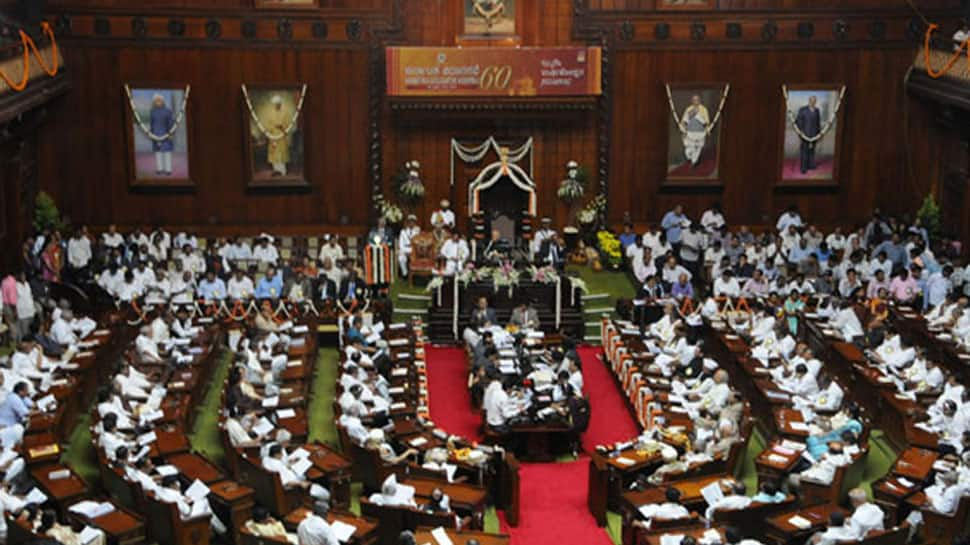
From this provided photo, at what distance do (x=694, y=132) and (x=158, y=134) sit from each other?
42.7ft

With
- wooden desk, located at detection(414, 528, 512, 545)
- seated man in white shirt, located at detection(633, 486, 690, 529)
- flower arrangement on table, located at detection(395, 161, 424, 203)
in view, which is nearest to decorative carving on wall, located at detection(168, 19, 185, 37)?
flower arrangement on table, located at detection(395, 161, 424, 203)

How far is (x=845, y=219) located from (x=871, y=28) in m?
4.73

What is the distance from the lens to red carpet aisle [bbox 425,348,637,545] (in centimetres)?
1731

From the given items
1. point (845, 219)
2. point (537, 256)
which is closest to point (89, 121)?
point (537, 256)

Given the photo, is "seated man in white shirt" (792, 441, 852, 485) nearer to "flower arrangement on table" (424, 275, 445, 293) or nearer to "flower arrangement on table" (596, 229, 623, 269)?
"flower arrangement on table" (424, 275, 445, 293)

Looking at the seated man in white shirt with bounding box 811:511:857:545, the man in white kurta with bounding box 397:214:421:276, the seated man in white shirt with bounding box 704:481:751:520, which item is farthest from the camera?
the man in white kurta with bounding box 397:214:421:276

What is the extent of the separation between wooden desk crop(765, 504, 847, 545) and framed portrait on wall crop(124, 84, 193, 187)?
61.5 feet

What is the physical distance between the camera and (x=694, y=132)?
30328 mm

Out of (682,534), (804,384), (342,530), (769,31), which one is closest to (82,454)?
(342,530)

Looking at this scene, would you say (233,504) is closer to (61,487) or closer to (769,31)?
(61,487)

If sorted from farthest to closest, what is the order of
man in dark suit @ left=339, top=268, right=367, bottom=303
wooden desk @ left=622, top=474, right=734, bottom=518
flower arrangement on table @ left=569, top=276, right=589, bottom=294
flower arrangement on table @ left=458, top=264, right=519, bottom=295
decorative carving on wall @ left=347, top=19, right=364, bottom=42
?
1. decorative carving on wall @ left=347, top=19, right=364, bottom=42
2. man in dark suit @ left=339, top=268, right=367, bottom=303
3. flower arrangement on table @ left=458, top=264, right=519, bottom=295
4. flower arrangement on table @ left=569, top=276, right=589, bottom=294
5. wooden desk @ left=622, top=474, right=734, bottom=518

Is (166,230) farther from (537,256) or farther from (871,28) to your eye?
(871,28)

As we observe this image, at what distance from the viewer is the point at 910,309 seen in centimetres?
2448

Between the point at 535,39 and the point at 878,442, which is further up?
the point at 535,39
